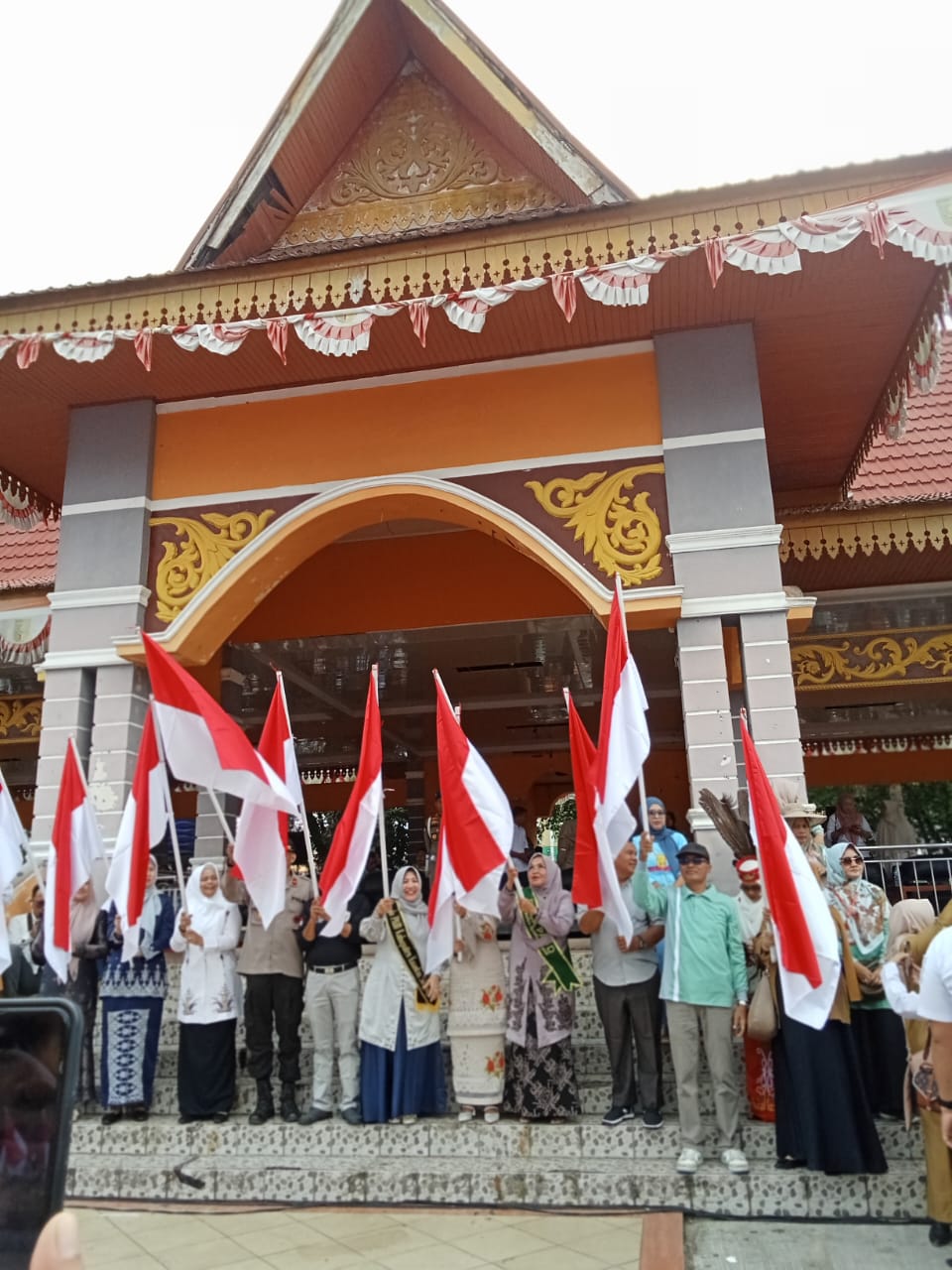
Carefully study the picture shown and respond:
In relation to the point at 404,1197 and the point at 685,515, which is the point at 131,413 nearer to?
the point at 685,515

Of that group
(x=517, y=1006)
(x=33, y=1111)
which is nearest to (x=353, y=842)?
(x=517, y=1006)

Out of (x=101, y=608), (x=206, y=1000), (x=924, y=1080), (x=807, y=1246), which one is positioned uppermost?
(x=101, y=608)

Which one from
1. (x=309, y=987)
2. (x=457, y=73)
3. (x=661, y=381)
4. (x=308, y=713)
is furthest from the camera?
(x=308, y=713)

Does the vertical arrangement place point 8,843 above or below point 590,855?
above

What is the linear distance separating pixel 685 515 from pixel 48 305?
14.8ft

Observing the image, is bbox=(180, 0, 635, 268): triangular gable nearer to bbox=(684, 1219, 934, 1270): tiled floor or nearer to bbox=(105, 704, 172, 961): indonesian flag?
bbox=(105, 704, 172, 961): indonesian flag

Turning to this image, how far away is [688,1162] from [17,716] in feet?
31.9

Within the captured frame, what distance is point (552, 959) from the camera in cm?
493

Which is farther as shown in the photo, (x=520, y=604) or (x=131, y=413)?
(x=520, y=604)

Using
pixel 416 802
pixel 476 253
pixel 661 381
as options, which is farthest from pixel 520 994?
pixel 416 802

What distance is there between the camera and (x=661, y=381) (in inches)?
253

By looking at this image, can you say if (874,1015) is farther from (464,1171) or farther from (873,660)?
(873,660)

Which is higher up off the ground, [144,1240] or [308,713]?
[308,713]

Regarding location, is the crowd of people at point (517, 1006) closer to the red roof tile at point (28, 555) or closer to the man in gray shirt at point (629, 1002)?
the man in gray shirt at point (629, 1002)
